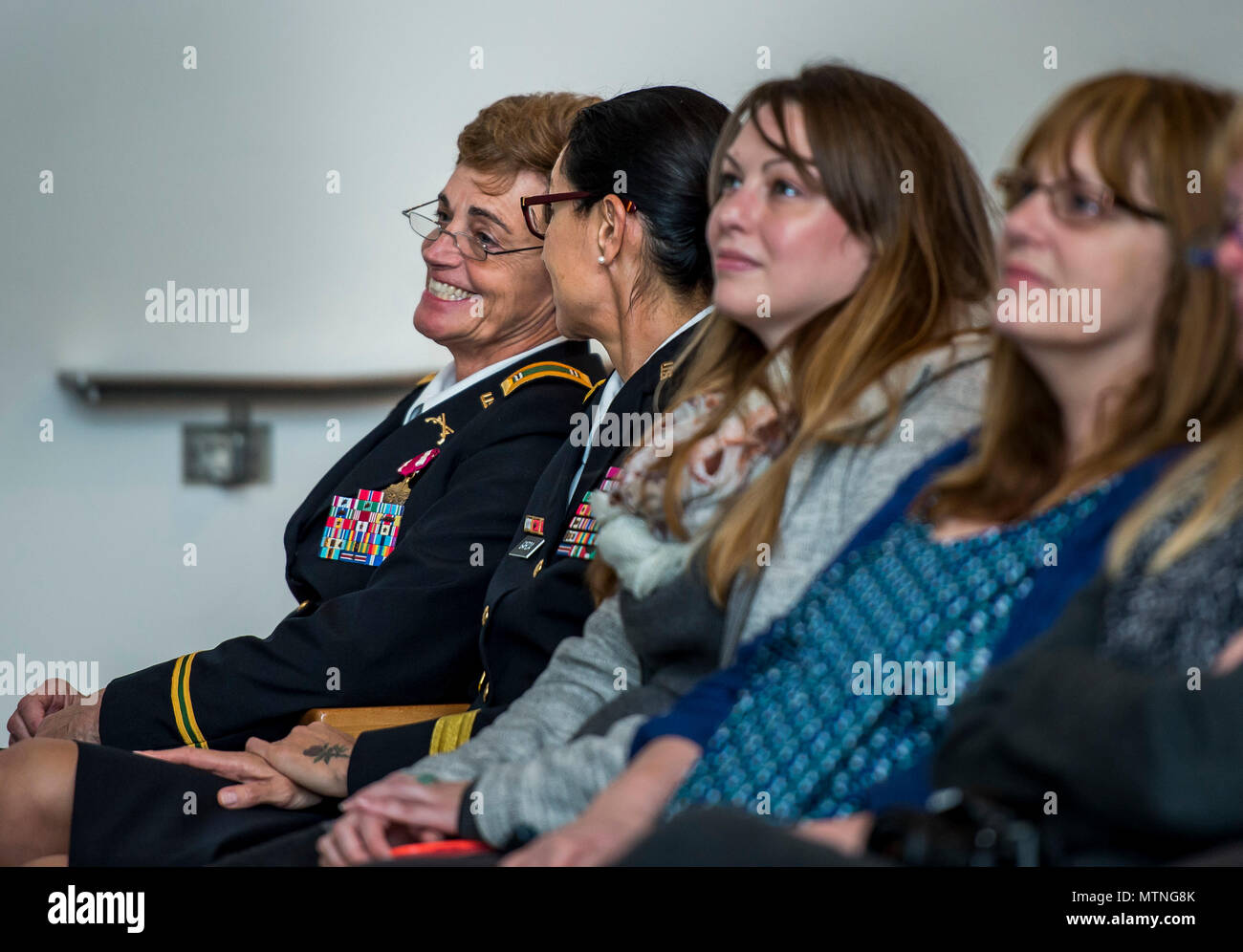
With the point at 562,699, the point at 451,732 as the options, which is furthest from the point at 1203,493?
the point at 451,732

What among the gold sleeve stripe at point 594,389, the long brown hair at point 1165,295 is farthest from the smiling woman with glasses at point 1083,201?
the gold sleeve stripe at point 594,389

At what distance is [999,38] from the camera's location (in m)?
3.05

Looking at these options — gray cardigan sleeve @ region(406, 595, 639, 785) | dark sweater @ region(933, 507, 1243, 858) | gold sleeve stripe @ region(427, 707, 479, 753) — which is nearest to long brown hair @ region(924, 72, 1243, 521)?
dark sweater @ region(933, 507, 1243, 858)

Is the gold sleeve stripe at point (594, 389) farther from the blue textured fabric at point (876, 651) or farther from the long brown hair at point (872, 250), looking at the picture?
the blue textured fabric at point (876, 651)

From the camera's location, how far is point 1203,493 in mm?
1073

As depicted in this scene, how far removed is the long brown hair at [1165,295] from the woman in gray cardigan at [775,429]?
20 centimetres

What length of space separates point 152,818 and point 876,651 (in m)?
0.94

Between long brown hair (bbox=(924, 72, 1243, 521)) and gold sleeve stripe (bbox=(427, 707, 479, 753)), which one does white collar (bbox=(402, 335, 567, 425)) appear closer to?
gold sleeve stripe (bbox=(427, 707, 479, 753))

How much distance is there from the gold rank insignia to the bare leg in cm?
82

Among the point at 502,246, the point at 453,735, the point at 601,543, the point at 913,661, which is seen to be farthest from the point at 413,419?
the point at 913,661

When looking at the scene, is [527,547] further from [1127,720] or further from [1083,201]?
[1127,720]

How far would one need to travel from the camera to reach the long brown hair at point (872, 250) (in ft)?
5.02

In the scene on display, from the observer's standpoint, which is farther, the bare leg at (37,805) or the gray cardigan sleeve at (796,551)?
the bare leg at (37,805)

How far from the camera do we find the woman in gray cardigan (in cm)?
146
